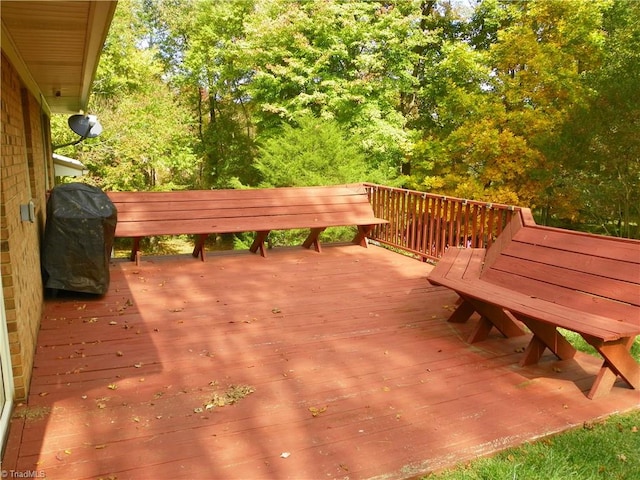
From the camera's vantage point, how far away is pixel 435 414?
9.27 ft

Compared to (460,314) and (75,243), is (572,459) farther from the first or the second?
(75,243)

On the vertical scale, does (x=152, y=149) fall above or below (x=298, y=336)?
above

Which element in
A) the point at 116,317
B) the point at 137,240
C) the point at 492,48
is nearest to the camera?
the point at 116,317

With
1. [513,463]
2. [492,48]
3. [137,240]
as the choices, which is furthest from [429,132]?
[513,463]

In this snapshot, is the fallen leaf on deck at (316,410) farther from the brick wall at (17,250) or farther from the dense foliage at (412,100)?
the dense foliage at (412,100)

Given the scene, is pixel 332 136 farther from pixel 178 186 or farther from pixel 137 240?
pixel 178 186

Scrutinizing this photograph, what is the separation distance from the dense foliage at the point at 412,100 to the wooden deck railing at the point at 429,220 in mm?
4853

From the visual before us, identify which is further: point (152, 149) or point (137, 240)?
point (152, 149)

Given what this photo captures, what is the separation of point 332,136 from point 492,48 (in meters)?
4.97

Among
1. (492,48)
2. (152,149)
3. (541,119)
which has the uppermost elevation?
(492,48)

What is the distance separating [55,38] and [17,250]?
1.33 m

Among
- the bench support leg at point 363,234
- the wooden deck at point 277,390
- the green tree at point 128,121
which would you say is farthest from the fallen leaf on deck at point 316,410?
the green tree at point 128,121

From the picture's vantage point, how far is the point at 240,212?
254 inches

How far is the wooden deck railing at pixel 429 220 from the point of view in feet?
18.1
